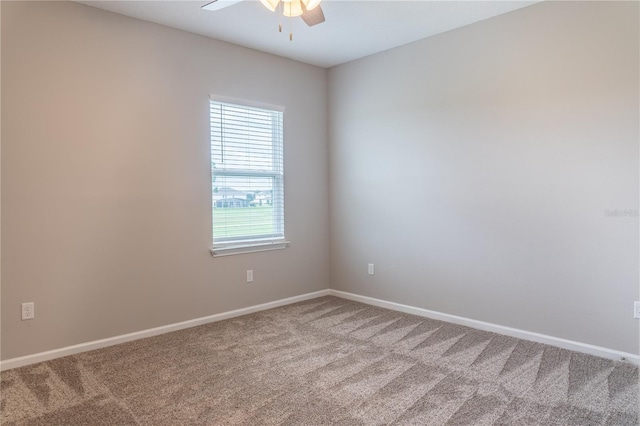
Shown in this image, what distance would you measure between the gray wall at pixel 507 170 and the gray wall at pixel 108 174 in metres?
1.20

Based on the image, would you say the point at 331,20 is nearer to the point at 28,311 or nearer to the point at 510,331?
the point at 510,331

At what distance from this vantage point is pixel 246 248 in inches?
159

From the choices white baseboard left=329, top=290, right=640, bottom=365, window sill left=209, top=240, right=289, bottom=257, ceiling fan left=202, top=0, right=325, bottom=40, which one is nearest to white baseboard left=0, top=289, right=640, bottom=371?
white baseboard left=329, top=290, right=640, bottom=365

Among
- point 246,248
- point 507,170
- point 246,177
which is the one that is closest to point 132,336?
point 246,248

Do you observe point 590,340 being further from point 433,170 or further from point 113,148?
point 113,148

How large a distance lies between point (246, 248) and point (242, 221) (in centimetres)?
26

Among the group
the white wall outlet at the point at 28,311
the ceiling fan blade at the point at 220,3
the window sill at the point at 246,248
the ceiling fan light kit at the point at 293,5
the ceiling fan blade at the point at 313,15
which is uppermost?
the ceiling fan blade at the point at 220,3

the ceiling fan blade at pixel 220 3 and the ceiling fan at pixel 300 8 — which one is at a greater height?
the ceiling fan blade at pixel 220 3

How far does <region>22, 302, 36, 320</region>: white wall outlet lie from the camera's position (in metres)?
2.88

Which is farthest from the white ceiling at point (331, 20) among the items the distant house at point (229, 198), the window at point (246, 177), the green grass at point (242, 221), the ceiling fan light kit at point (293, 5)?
the green grass at point (242, 221)

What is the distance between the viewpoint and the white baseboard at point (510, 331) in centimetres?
289

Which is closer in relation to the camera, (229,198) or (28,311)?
(28,311)

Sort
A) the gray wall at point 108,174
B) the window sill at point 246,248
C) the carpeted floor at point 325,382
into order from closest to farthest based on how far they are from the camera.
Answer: the carpeted floor at point 325,382 → the gray wall at point 108,174 → the window sill at point 246,248

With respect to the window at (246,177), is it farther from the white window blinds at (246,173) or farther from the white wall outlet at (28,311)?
the white wall outlet at (28,311)
